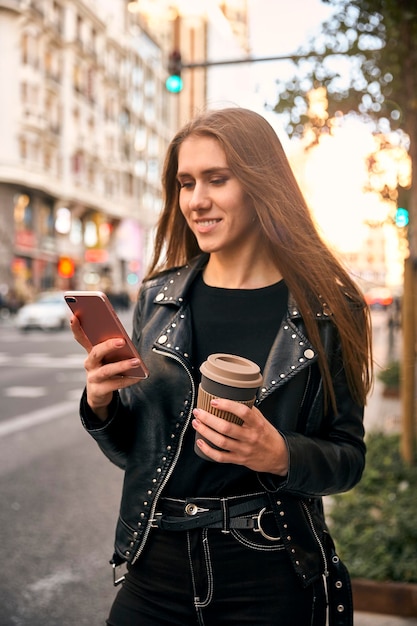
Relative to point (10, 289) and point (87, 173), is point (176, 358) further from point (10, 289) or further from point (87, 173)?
point (87, 173)

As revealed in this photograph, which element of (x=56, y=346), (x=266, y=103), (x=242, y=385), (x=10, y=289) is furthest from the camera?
(x=10, y=289)

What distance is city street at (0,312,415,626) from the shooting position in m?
4.18

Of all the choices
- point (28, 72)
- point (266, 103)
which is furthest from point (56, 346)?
point (28, 72)

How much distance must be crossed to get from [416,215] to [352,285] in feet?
12.6

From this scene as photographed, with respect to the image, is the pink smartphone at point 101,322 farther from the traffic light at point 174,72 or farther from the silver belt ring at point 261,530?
the traffic light at point 174,72

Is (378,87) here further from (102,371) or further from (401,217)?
(102,371)

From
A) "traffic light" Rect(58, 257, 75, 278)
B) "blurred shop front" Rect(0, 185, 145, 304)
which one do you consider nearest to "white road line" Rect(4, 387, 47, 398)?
"blurred shop front" Rect(0, 185, 145, 304)

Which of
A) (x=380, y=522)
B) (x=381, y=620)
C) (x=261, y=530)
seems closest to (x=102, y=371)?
(x=261, y=530)

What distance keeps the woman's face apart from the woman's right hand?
402 mm

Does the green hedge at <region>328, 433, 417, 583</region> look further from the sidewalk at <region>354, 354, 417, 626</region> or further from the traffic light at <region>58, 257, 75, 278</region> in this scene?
the traffic light at <region>58, 257, 75, 278</region>

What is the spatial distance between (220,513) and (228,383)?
437mm

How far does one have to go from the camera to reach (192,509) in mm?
1727

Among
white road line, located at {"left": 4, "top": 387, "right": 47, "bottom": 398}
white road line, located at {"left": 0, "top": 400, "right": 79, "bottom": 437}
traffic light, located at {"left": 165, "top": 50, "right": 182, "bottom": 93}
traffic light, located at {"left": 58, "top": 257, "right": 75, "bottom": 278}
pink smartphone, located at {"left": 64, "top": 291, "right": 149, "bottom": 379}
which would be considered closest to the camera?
pink smartphone, located at {"left": 64, "top": 291, "right": 149, "bottom": 379}

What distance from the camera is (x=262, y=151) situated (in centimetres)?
193
